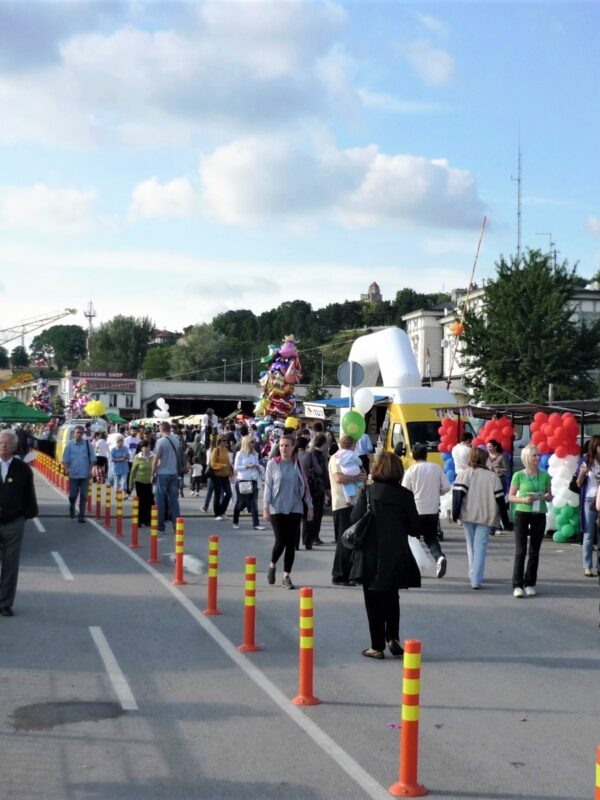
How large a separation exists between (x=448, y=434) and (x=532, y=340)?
2565 cm

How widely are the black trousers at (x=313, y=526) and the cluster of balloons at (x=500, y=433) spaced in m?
4.10

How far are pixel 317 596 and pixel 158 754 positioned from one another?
21.1 ft

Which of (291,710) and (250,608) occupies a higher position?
(250,608)

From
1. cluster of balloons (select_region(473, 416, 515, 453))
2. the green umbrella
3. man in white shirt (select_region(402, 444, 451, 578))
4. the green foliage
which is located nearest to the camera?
man in white shirt (select_region(402, 444, 451, 578))

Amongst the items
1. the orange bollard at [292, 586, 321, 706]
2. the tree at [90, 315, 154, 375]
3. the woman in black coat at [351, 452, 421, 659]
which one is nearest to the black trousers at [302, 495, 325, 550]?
the woman in black coat at [351, 452, 421, 659]

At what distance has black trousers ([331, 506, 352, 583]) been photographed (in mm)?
10641

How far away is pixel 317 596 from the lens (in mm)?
12727

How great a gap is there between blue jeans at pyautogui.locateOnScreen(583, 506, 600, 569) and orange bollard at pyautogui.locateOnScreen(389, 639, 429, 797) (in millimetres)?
8905

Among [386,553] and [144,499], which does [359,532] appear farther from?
[144,499]

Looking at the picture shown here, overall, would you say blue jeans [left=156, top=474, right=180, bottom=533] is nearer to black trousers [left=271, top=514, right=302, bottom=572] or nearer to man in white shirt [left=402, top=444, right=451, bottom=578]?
man in white shirt [left=402, top=444, right=451, bottom=578]

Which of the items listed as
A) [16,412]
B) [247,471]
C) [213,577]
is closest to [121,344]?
[16,412]

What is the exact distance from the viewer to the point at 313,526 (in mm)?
18109

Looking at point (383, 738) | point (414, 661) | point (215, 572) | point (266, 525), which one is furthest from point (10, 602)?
point (266, 525)

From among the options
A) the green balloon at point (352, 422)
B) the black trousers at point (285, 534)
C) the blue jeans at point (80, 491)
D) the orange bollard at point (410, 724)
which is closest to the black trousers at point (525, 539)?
the black trousers at point (285, 534)
